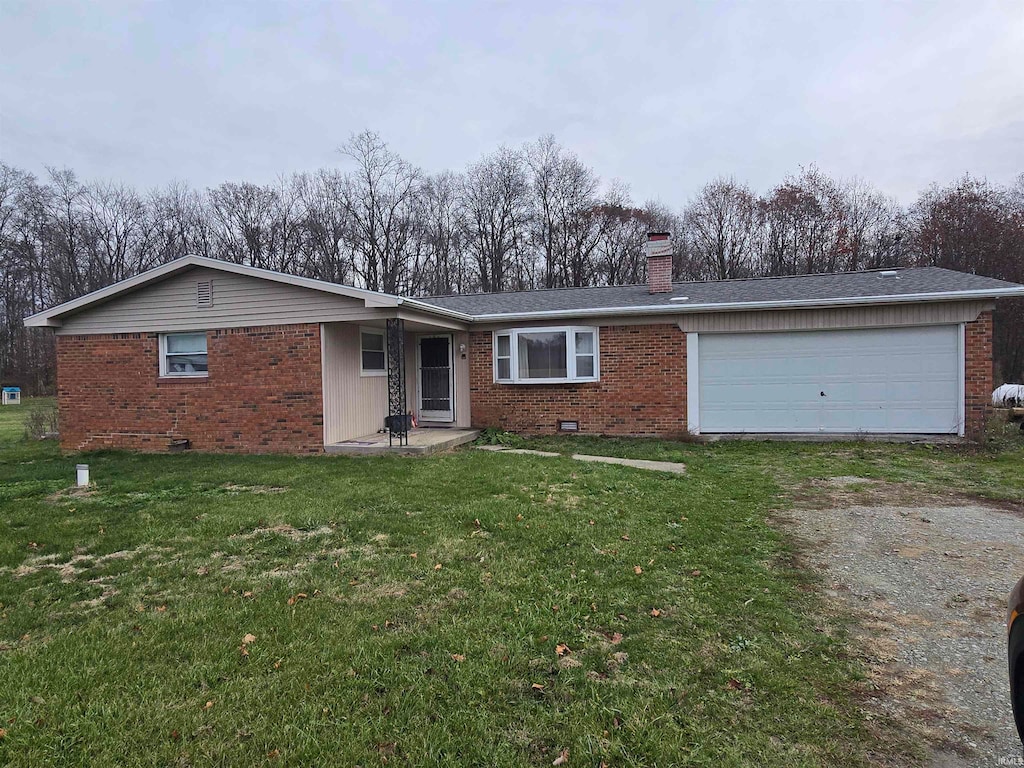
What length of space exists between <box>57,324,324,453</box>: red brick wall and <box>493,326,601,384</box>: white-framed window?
12.7 feet

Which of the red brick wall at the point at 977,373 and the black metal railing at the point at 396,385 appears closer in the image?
the red brick wall at the point at 977,373

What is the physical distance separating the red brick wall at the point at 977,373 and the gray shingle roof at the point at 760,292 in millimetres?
715

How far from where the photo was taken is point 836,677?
2.70m

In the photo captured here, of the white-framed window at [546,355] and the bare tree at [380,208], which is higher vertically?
the bare tree at [380,208]

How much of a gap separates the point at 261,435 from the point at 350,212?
24656mm

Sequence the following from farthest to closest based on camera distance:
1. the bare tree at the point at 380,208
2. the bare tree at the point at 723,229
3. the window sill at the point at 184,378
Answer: the bare tree at the point at 380,208 < the bare tree at the point at 723,229 < the window sill at the point at 184,378

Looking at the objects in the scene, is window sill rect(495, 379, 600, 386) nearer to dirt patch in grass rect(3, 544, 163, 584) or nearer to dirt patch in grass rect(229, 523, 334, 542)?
dirt patch in grass rect(229, 523, 334, 542)

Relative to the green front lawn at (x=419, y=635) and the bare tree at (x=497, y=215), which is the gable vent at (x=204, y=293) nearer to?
Answer: the green front lawn at (x=419, y=635)

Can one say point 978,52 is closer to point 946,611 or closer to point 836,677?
point 946,611

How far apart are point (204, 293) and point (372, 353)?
3120 mm

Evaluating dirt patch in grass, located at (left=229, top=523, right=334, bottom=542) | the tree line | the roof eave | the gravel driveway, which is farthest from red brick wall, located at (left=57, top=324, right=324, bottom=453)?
the tree line

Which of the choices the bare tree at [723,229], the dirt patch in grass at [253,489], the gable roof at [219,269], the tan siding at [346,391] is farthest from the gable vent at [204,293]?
the bare tree at [723,229]

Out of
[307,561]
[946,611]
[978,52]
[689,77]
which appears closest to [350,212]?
[689,77]

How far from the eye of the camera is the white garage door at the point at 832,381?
10.2 metres
